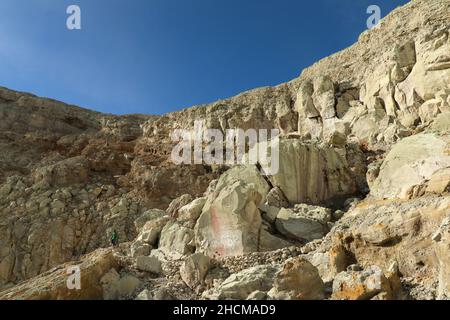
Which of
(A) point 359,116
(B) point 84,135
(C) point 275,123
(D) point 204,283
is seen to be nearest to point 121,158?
(B) point 84,135

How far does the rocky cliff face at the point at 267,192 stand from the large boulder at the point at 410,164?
0.16 ft

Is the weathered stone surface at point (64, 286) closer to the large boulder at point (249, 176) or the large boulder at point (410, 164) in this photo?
the large boulder at point (249, 176)

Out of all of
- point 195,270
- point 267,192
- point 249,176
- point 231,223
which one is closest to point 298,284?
point 195,270

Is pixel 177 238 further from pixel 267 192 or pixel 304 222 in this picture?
pixel 304 222

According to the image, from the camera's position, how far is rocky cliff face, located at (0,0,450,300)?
7.74 metres

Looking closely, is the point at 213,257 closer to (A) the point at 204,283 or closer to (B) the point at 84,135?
(A) the point at 204,283

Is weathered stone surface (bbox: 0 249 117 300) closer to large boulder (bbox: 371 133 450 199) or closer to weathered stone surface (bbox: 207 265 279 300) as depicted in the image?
weathered stone surface (bbox: 207 265 279 300)

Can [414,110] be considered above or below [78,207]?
above

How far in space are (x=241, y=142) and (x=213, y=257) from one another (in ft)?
55.7

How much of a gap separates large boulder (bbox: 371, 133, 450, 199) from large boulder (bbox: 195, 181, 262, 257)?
3.52m

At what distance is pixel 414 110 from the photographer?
17672 mm
